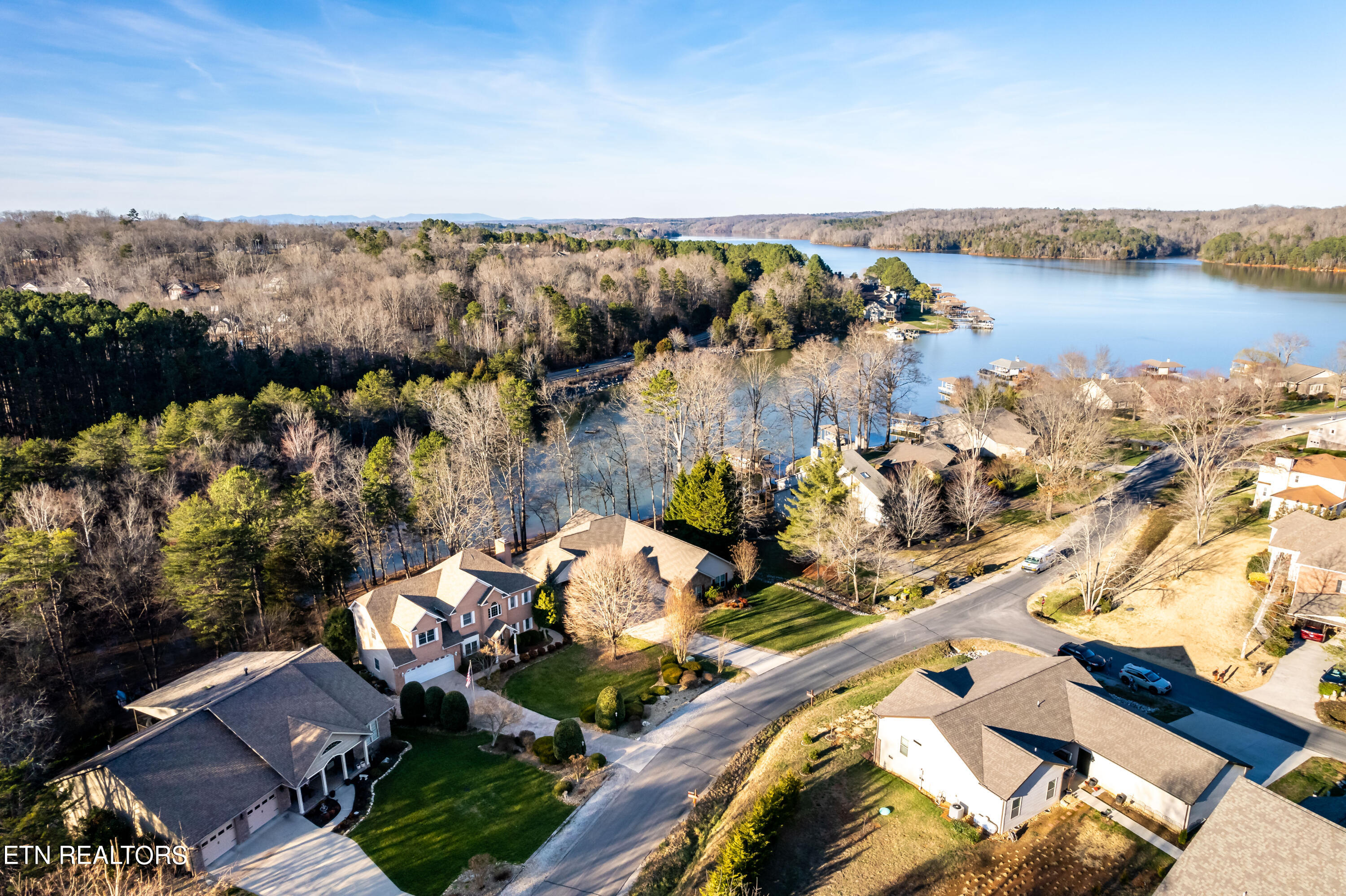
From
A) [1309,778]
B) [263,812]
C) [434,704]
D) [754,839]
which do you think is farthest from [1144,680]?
[263,812]

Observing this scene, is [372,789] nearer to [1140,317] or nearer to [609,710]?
[609,710]

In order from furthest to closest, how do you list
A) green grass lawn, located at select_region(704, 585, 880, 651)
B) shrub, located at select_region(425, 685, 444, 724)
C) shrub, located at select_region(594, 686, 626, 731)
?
green grass lawn, located at select_region(704, 585, 880, 651), shrub, located at select_region(425, 685, 444, 724), shrub, located at select_region(594, 686, 626, 731)

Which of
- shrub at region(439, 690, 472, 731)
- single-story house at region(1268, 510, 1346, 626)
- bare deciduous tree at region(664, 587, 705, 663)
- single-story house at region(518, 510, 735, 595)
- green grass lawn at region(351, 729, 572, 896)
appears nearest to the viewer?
green grass lawn at region(351, 729, 572, 896)

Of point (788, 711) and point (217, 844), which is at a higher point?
point (788, 711)

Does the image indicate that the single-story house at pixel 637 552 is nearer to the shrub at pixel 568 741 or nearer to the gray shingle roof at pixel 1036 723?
the shrub at pixel 568 741

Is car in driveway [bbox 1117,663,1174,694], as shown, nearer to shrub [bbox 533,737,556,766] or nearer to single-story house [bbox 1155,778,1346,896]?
single-story house [bbox 1155,778,1346,896]

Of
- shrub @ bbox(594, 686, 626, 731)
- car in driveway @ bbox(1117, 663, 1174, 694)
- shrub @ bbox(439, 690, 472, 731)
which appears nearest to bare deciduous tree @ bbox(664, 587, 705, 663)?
shrub @ bbox(594, 686, 626, 731)

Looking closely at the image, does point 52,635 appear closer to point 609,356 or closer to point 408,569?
point 408,569
